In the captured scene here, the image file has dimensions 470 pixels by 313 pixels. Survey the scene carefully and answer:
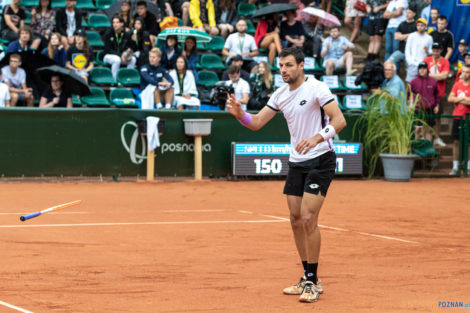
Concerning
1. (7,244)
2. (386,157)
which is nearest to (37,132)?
(7,244)

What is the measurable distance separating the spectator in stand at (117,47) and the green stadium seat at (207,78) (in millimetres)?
1906

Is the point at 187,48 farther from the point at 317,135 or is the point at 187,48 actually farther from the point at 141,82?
the point at 317,135

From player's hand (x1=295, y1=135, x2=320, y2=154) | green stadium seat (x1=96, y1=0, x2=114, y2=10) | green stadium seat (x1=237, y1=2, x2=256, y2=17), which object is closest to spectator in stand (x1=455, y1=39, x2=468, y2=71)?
green stadium seat (x1=237, y1=2, x2=256, y2=17)

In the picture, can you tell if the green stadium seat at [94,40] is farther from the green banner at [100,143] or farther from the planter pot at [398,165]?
the planter pot at [398,165]

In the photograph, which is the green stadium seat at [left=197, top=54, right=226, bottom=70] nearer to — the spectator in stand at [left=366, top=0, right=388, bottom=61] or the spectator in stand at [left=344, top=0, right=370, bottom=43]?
the spectator in stand at [left=366, top=0, right=388, bottom=61]

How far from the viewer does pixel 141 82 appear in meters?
17.0

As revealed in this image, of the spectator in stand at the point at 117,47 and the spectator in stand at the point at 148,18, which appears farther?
the spectator in stand at the point at 148,18

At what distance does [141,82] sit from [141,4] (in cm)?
290

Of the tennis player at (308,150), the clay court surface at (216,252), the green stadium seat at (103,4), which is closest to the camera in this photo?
the clay court surface at (216,252)

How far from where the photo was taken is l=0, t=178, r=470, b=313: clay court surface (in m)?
6.13

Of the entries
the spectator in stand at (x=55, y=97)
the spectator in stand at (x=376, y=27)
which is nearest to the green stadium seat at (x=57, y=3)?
the spectator in stand at (x=55, y=97)

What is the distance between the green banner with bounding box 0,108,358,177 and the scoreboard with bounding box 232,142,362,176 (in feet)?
1.23

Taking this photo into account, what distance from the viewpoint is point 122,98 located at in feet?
57.7

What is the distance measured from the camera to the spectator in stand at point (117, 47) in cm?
1798
